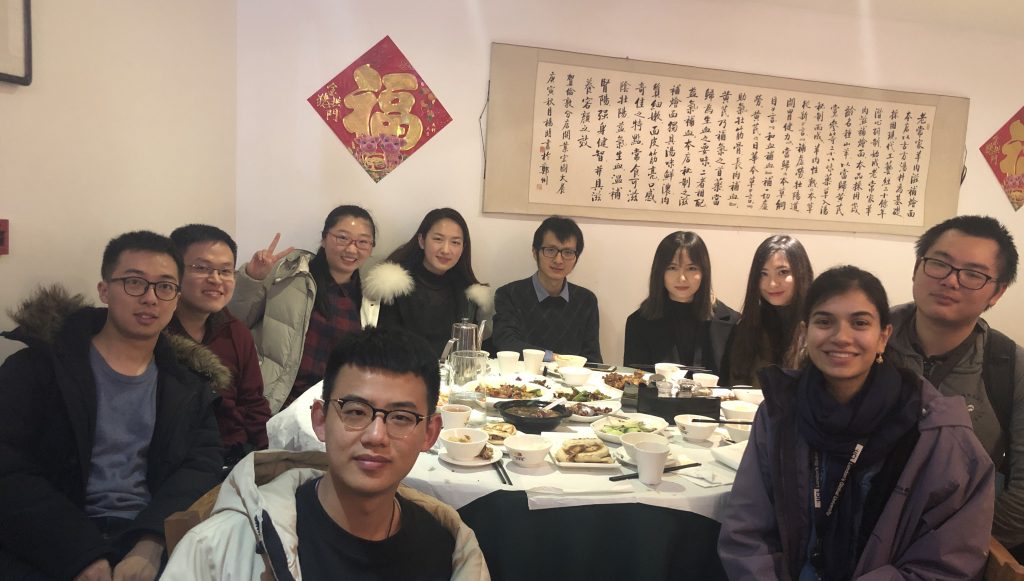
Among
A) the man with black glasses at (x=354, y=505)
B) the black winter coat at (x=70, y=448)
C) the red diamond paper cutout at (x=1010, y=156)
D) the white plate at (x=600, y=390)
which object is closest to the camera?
the man with black glasses at (x=354, y=505)

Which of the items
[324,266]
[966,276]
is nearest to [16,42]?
[324,266]

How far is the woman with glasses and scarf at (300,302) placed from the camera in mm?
2756

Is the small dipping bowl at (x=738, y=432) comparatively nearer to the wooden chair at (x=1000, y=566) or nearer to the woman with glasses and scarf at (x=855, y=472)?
the woman with glasses and scarf at (x=855, y=472)

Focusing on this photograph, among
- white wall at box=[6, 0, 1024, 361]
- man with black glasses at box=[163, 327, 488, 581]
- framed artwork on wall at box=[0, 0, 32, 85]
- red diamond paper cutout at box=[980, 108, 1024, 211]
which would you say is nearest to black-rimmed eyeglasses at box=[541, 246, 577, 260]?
white wall at box=[6, 0, 1024, 361]

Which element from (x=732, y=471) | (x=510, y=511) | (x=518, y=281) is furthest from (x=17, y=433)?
(x=518, y=281)

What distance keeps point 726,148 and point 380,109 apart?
2.04 m

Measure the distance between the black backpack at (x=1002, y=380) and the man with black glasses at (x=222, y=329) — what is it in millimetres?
2281

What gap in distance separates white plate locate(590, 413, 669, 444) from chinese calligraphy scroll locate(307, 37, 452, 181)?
2.11 meters

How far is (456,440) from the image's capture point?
5.17 ft

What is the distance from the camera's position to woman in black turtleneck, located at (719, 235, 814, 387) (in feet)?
9.09

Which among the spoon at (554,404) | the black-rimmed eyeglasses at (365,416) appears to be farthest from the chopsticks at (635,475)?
the black-rimmed eyeglasses at (365,416)

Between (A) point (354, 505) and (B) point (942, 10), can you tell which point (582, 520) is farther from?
(B) point (942, 10)

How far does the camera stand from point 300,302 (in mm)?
2799

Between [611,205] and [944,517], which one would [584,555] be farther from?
[611,205]
